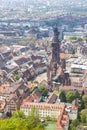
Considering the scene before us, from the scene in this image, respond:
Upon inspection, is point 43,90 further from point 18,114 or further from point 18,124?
point 18,124

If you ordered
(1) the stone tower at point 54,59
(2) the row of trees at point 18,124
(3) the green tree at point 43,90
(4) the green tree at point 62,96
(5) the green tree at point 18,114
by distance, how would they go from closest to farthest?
(2) the row of trees at point 18,124
(5) the green tree at point 18,114
(4) the green tree at point 62,96
(3) the green tree at point 43,90
(1) the stone tower at point 54,59

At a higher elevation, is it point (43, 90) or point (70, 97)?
point (43, 90)

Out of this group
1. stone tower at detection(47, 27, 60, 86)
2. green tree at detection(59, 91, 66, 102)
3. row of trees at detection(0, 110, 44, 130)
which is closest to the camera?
row of trees at detection(0, 110, 44, 130)

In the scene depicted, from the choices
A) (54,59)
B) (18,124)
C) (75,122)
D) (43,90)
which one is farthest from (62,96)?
(18,124)

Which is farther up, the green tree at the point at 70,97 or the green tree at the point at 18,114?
the green tree at the point at 18,114

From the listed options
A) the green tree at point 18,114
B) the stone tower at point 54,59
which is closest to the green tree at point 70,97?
the stone tower at point 54,59

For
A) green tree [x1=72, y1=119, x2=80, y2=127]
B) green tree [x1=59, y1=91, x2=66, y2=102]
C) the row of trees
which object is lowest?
green tree [x1=72, y1=119, x2=80, y2=127]

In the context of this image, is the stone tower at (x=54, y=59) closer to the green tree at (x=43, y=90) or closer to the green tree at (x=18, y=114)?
the green tree at (x=43, y=90)

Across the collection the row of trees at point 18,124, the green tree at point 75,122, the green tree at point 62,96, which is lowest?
the green tree at point 75,122

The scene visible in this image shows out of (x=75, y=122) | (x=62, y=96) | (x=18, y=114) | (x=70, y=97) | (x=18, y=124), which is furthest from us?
(x=70, y=97)

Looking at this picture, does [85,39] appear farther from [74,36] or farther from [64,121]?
[64,121]

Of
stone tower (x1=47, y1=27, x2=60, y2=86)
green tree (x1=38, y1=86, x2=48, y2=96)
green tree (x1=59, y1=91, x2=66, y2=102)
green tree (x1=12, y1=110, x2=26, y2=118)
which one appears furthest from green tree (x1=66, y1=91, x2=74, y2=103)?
green tree (x1=12, y1=110, x2=26, y2=118)

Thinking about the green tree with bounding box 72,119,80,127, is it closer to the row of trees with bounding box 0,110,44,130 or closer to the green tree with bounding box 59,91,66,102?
the row of trees with bounding box 0,110,44,130
